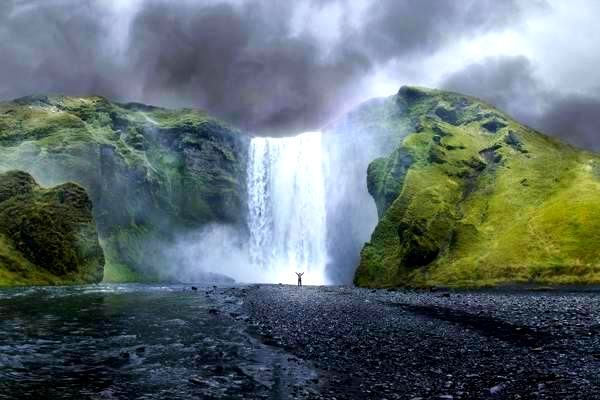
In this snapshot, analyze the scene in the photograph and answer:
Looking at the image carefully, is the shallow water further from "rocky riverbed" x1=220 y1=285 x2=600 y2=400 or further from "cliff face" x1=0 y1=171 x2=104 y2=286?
"cliff face" x1=0 y1=171 x2=104 y2=286

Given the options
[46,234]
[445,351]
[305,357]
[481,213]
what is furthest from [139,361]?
[46,234]

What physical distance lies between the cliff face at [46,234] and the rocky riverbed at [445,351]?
410 ft

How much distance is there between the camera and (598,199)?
132375mm

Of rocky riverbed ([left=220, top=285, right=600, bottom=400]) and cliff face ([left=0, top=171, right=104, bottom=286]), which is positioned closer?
rocky riverbed ([left=220, top=285, right=600, bottom=400])

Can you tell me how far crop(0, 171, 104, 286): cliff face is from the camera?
144 metres

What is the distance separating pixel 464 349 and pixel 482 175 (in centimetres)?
15588

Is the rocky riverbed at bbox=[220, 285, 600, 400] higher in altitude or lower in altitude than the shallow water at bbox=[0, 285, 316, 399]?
higher

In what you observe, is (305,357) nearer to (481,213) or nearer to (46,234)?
(481,213)

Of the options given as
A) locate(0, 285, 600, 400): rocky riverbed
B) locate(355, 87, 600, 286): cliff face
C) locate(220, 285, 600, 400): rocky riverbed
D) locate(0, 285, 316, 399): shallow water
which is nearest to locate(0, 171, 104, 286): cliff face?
locate(355, 87, 600, 286): cliff face

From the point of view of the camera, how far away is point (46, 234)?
15512cm

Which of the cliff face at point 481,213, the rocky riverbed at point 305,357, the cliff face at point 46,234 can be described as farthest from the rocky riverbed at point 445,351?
the cliff face at point 46,234

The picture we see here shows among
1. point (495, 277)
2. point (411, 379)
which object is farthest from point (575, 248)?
point (411, 379)

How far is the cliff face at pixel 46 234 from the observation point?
474 feet

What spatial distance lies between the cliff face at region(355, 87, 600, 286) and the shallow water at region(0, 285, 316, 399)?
88.9 metres
